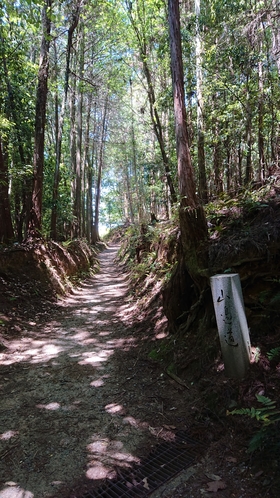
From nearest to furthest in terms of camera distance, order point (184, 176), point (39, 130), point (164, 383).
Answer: point (164, 383), point (184, 176), point (39, 130)

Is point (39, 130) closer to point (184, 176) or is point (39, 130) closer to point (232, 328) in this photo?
point (184, 176)

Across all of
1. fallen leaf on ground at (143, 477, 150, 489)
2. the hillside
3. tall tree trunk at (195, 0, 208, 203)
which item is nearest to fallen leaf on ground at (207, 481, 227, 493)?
the hillside

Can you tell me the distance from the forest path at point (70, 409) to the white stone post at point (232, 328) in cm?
104

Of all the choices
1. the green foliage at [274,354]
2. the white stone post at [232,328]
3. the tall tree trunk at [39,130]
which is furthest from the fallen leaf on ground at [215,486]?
the tall tree trunk at [39,130]

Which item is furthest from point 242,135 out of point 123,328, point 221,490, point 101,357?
point 221,490

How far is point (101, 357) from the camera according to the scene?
17.6 ft

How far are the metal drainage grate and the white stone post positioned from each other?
859 millimetres

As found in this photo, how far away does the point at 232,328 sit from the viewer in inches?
132

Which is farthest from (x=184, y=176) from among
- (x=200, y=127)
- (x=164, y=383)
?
(x=200, y=127)

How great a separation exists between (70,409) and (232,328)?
2.15 metres

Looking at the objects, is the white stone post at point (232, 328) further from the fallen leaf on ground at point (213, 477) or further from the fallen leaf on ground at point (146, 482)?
the fallen leaf on ground at point (146, 482)

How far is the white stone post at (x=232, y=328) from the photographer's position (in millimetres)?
3338

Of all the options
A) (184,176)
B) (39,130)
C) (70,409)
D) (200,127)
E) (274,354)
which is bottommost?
(70,409)

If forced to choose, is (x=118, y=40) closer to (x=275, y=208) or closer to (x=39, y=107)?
(x=39, y=107)
